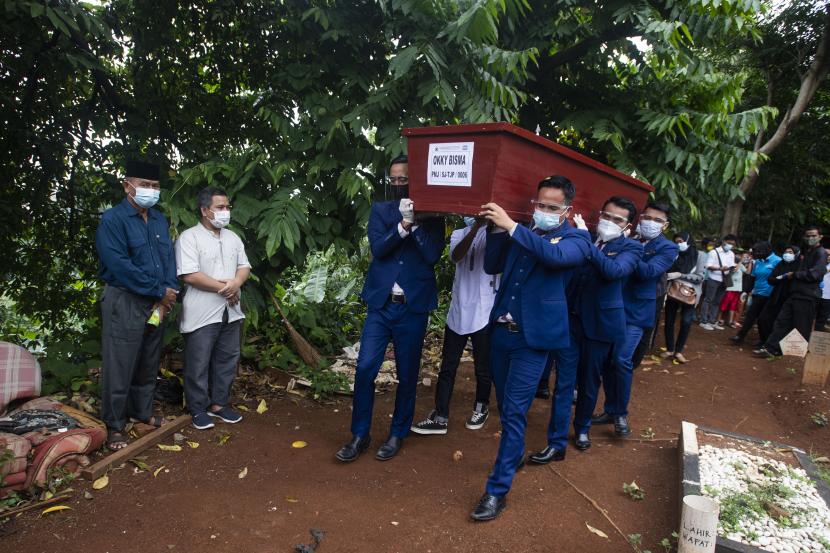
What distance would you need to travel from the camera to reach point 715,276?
9.88 meters

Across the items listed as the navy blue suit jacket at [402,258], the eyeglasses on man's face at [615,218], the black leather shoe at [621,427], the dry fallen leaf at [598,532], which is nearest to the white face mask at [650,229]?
the eyeglasses on man's face at [615,218]

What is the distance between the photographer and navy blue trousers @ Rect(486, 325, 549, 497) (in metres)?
3.19

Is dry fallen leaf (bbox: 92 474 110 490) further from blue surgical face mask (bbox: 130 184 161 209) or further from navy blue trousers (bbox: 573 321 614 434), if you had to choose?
navy blue trousers (bbox: 573 321 614 434)

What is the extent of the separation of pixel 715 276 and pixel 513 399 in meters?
8.25

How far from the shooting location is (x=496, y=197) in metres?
3.01

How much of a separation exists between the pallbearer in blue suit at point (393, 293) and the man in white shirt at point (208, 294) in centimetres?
119

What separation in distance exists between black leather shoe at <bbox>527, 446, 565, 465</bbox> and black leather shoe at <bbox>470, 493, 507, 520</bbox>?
804 mm

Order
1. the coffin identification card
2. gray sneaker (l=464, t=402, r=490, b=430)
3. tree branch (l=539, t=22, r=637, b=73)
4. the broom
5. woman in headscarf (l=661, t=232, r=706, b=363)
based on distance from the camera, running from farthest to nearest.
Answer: woman in headscarf (l=661, t=232, r=706, b=363), the broom, tree branch (l=539, t=22, r=637, b=73), gray sneaker (l=464, t=402, r=490, b=430), the coffin identification card

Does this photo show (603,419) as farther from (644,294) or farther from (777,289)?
(777,289)

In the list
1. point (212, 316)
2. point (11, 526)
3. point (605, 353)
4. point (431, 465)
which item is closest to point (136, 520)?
point (11, 526)

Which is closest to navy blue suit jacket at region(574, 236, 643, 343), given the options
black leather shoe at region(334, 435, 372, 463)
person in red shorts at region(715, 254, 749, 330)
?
black leather shoe at region(334, 435, 372, 463)

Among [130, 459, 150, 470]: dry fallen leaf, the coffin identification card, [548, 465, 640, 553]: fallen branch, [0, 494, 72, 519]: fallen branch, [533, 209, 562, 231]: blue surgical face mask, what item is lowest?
[0, 494, 72, 519]: fallen branch

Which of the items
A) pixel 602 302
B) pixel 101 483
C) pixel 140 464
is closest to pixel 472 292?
pixel 602 302

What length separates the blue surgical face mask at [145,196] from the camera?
3891 millimetres
